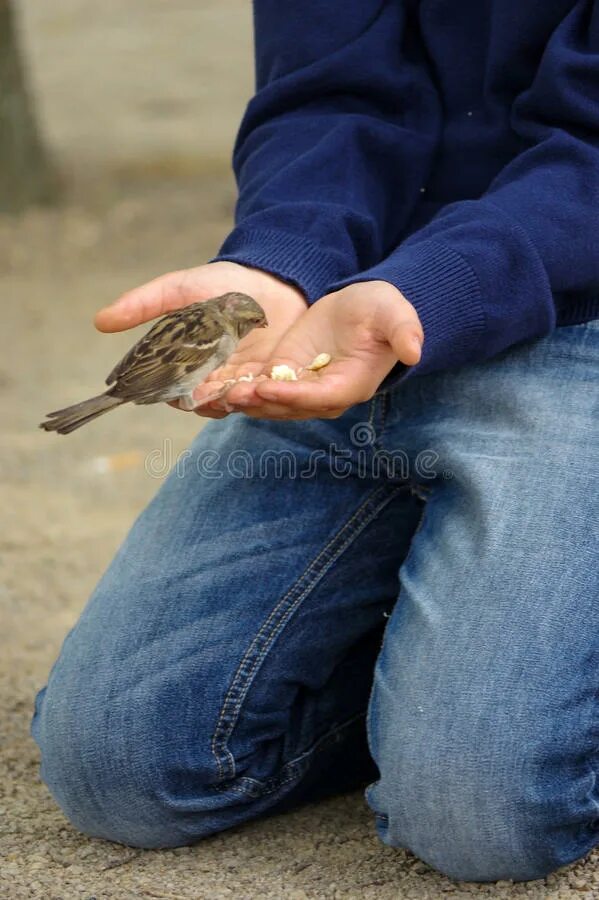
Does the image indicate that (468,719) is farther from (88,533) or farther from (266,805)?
(88,533)

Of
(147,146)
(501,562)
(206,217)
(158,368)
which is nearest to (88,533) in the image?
(158,368)

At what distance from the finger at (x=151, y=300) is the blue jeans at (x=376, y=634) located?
0.40 metres

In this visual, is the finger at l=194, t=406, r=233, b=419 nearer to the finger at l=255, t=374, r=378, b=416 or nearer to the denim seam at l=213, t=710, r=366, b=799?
the finger at l=255, t=374, r=378, b=416

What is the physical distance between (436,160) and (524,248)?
665 mm

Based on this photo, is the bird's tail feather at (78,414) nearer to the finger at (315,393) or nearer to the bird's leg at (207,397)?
the bird's leg at (207,397)

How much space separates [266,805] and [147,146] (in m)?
8.17

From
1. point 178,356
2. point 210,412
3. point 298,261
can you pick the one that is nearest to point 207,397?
point 210,412

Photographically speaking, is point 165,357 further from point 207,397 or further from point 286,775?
point 286,775

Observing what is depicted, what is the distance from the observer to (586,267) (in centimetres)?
286

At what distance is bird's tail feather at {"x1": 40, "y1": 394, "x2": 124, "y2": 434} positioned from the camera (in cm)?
295

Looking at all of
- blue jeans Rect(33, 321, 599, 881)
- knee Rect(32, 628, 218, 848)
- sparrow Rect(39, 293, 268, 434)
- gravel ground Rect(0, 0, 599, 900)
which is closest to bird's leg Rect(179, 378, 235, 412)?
sparrow Rect(39, 293, 268, 434)

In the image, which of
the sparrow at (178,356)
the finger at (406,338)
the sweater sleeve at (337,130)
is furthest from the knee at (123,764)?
the sweater sleeve at (337,130)

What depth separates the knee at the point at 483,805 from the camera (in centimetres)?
252

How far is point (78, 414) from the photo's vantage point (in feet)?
9.84
